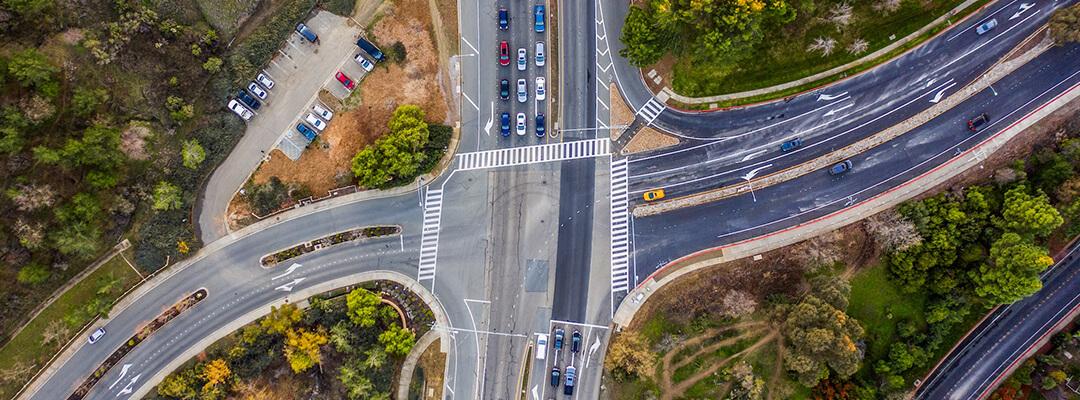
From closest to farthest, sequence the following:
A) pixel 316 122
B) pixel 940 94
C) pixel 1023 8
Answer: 1. pixel 1023 8
2. pixel 940 94
3. pixel 316 122

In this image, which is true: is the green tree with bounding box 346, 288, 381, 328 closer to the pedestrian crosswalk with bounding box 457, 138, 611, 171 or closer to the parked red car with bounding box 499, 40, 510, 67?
the pedestrian crosswalk with bounding box 457, 138, 611, 171

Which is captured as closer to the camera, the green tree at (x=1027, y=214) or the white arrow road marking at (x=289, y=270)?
the green tree at (x=1027, y=214)

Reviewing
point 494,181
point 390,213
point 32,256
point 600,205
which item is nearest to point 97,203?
point 32,256

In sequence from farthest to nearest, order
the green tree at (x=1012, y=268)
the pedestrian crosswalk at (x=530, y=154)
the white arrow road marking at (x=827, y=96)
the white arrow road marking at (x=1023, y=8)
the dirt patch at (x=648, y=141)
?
the pedestrian crosswalk at (x=530, y=154) < the dirt patch at (x=648, y=141) < the white arrow road marking at (x=827, y=96) < the white arrow road marking at (x=1023, y=8) < the green tree at (x=1012, y=268)

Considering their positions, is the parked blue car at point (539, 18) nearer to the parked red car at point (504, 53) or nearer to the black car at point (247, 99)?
the parked red car at point (504, 53)

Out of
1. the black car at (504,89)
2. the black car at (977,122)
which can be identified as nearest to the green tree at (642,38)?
the black car at (504,89)

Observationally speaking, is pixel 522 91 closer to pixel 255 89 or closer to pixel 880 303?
pixel 255 89

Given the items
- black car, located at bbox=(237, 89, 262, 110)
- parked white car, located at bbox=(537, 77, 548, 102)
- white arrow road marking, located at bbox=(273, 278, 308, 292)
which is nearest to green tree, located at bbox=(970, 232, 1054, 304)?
parked white car, located at bbox=(537, 77, 548, 102)

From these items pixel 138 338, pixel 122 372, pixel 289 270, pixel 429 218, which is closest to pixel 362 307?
pixel 289 270
